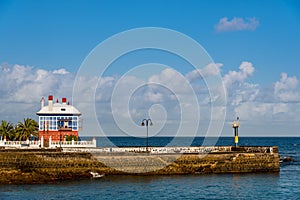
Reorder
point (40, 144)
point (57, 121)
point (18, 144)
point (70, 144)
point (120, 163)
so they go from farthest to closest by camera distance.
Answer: point (57, 121), point (70, 144), point (18, 144), point (40, 144), point (120, 163)

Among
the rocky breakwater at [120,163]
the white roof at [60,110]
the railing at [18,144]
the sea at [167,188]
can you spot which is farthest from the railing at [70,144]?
the sea at [167,188]

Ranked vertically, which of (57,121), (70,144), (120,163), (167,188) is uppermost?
(57,121)

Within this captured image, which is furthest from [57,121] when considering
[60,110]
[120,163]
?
[120,163]

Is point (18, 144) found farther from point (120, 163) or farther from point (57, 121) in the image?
point (120, 163)

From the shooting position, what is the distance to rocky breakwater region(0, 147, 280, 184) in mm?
54844

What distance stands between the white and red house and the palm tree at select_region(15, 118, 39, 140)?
2932 mm

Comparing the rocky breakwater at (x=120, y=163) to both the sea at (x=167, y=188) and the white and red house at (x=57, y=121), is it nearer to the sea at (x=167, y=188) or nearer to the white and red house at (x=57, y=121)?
the sea at (x=167, y=188)

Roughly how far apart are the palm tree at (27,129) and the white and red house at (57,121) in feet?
9.62

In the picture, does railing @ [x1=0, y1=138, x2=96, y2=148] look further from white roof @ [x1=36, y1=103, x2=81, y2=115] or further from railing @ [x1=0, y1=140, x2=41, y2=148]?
white roof @ [x1=36, y1=103, x2=81, y2=115]

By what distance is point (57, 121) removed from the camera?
2798 inches

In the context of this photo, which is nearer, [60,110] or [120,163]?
[120,163]

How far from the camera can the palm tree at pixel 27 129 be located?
7306 cm

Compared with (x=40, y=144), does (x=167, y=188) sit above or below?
below

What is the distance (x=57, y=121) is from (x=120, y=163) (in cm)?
1666
